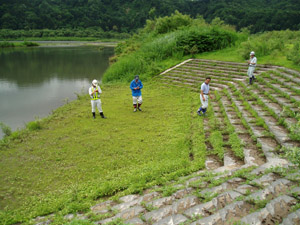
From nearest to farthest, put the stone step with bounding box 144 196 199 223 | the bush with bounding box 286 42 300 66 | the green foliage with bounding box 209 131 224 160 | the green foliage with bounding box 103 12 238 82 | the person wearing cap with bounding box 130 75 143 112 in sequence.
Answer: the stone step with bounding box 144 196 199 223, the green foliage with bounding box 209 131 224 160, the person wearing cap with bounding box 130 75 143 112, the bush with bounding box 286 42 300 66, the green foliage with bounding box 103 12 238 82

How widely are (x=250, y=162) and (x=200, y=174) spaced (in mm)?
1202

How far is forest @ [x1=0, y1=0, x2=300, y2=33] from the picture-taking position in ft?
216

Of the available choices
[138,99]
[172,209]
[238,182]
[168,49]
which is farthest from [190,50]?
[172,209]

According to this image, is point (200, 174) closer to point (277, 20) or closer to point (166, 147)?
point (166, 147)

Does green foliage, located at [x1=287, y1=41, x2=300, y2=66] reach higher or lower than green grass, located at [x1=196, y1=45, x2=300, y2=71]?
higher

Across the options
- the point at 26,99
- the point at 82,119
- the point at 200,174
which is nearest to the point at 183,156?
the point at 200,174

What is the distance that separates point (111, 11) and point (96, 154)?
109678 mm

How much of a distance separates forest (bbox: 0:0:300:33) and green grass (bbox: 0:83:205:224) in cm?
5156

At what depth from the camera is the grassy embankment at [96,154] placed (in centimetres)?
484

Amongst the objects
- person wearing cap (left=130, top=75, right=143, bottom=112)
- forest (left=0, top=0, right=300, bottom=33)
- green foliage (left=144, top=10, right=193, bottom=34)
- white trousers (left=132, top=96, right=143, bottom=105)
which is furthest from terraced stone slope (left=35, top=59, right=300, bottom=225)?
forest (left=0, top=0, right=300, bottom=33)

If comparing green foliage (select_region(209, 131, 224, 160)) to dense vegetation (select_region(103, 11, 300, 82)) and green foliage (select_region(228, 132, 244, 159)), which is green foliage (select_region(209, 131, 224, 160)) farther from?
dense vegetation (select_region(103, 11, 300, 82))

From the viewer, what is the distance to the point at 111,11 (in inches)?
4112

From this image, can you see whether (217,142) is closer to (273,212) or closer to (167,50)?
(273,212)

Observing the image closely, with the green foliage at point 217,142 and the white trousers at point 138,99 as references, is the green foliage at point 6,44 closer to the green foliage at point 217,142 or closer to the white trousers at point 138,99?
the white trousers at point 138,99
